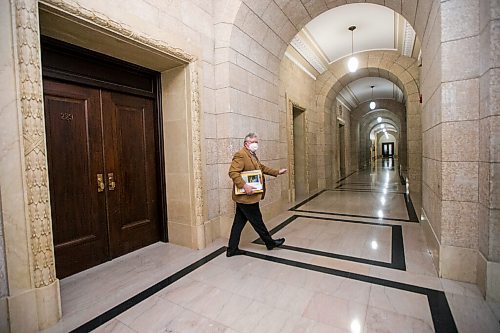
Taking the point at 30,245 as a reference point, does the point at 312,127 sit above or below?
above

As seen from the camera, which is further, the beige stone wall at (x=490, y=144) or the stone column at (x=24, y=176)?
the beige stone wall at (x=490, y=144)

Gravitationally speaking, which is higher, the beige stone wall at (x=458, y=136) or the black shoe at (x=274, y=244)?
the beige stone wall at (x=458, y=136)

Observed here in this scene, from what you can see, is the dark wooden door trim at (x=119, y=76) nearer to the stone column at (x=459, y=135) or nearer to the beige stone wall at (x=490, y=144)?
the stone column at (x=459, y=135)

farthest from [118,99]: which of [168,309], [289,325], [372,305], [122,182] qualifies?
[372,305]

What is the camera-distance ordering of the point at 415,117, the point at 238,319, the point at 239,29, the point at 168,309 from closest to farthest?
the point at 238,319 < the point at 168,309 < the point at 239,29 < the point at 415,117

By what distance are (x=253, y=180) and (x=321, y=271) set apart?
1.24m

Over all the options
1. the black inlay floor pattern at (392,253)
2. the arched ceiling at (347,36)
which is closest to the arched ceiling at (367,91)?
the arched ceiling at (347,36)

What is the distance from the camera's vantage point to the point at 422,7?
303 centimetres

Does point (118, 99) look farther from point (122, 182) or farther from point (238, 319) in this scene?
point (238, 319)

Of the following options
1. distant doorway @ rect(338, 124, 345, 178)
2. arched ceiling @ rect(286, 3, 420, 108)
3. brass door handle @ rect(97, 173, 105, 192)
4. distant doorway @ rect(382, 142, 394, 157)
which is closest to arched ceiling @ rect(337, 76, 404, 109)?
distant doorway @ rect(338, 124, 345, 178)

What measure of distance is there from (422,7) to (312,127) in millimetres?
5016

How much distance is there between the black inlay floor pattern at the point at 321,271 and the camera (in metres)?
1.82

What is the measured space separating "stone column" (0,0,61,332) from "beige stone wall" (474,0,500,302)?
3.51 meters

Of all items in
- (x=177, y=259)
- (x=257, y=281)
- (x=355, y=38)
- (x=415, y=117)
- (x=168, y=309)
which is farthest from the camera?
(x=415, y=117)
